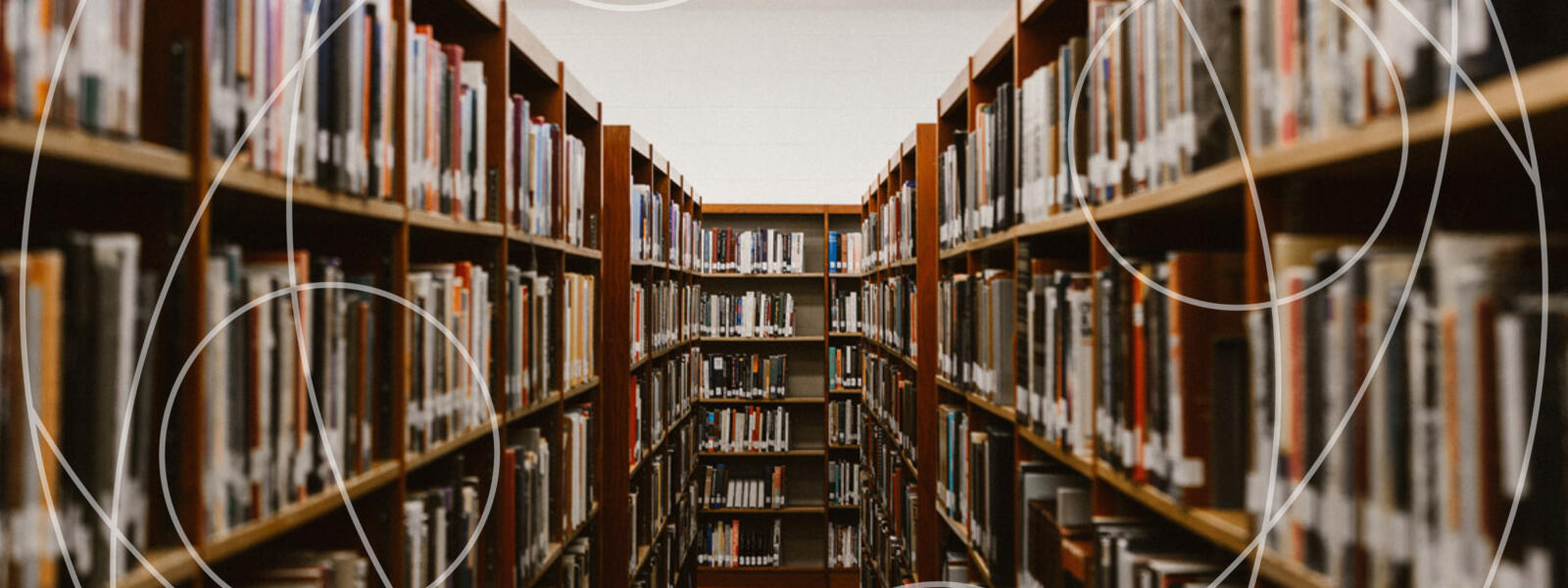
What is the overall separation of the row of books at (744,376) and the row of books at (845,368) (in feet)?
0.97

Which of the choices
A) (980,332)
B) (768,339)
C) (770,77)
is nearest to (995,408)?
(980,332)

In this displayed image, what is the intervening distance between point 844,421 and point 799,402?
0.30 m

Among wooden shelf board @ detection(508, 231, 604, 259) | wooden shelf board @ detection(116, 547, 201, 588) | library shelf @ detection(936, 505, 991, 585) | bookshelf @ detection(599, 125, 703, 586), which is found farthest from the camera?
bookshelf @ detection(599, 125, 703, 586)

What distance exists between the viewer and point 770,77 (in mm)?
6016

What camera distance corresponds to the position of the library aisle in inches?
29.8

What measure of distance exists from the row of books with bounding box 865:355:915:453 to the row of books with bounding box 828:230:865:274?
82 cm

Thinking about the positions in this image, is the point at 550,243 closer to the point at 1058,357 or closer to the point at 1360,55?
the point at 1058,357

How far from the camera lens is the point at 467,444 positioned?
6.34ft

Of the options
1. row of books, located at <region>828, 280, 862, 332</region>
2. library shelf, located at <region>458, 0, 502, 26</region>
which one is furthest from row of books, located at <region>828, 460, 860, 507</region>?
library shelf, located at <region>458, 0, 502, 26</region>

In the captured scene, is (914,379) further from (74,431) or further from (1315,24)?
(74,431)

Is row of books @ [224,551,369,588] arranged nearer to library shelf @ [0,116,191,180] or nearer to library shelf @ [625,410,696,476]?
library shelf @ [0,116,191,180]

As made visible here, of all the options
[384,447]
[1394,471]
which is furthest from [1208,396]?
[384,447]

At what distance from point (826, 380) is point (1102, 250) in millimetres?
4173

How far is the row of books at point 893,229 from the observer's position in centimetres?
344
